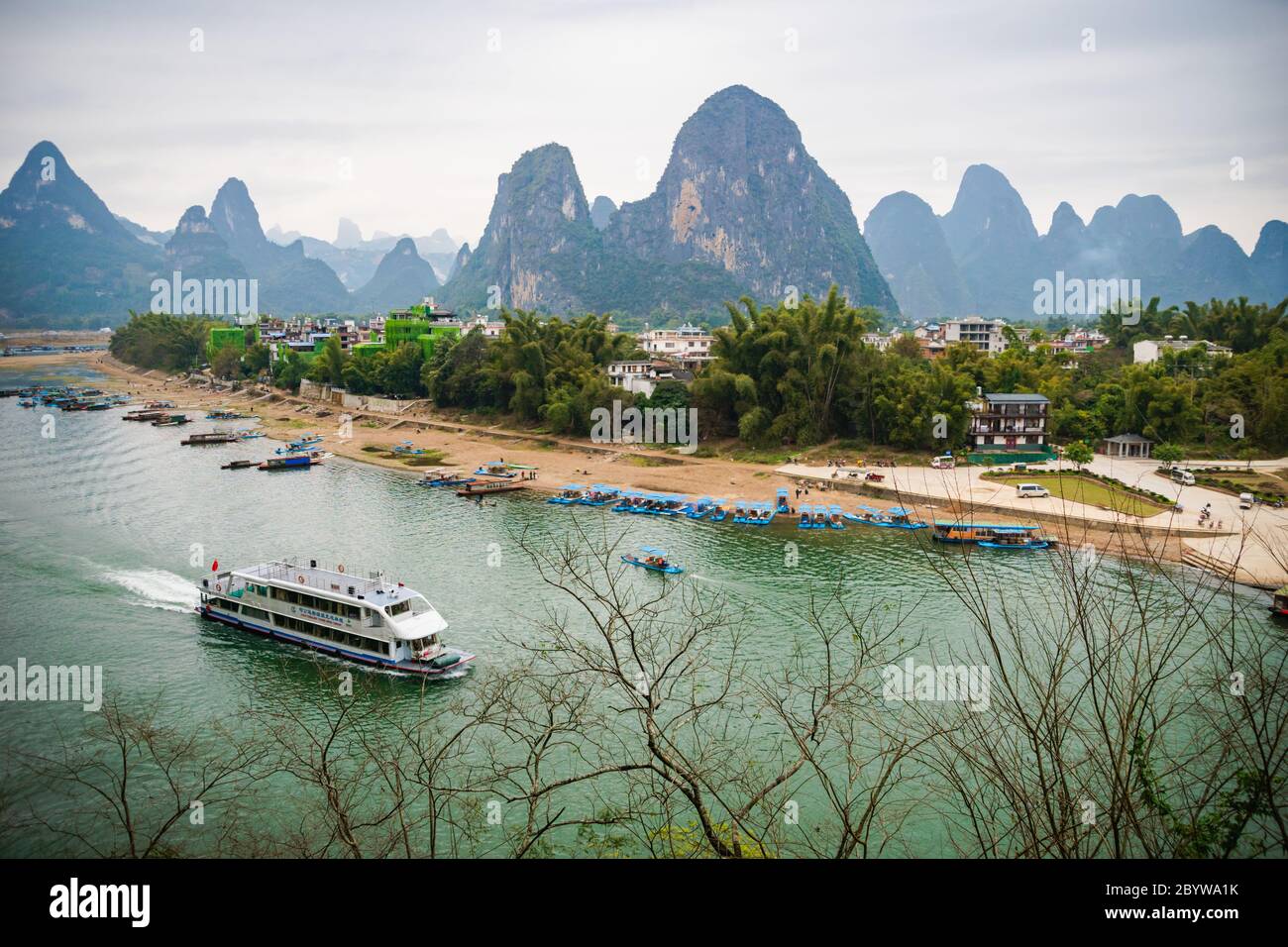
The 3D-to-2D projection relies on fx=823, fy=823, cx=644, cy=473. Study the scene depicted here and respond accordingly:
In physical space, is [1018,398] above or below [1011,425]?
above

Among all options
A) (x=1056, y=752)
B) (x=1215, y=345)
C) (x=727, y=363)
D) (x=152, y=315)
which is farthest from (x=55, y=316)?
(x=1056, y=752)

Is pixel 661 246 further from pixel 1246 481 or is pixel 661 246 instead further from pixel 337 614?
pixel 337 614

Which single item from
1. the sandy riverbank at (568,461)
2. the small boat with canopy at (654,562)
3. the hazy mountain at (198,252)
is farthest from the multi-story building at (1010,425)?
the hazy mountain at (198,252)
